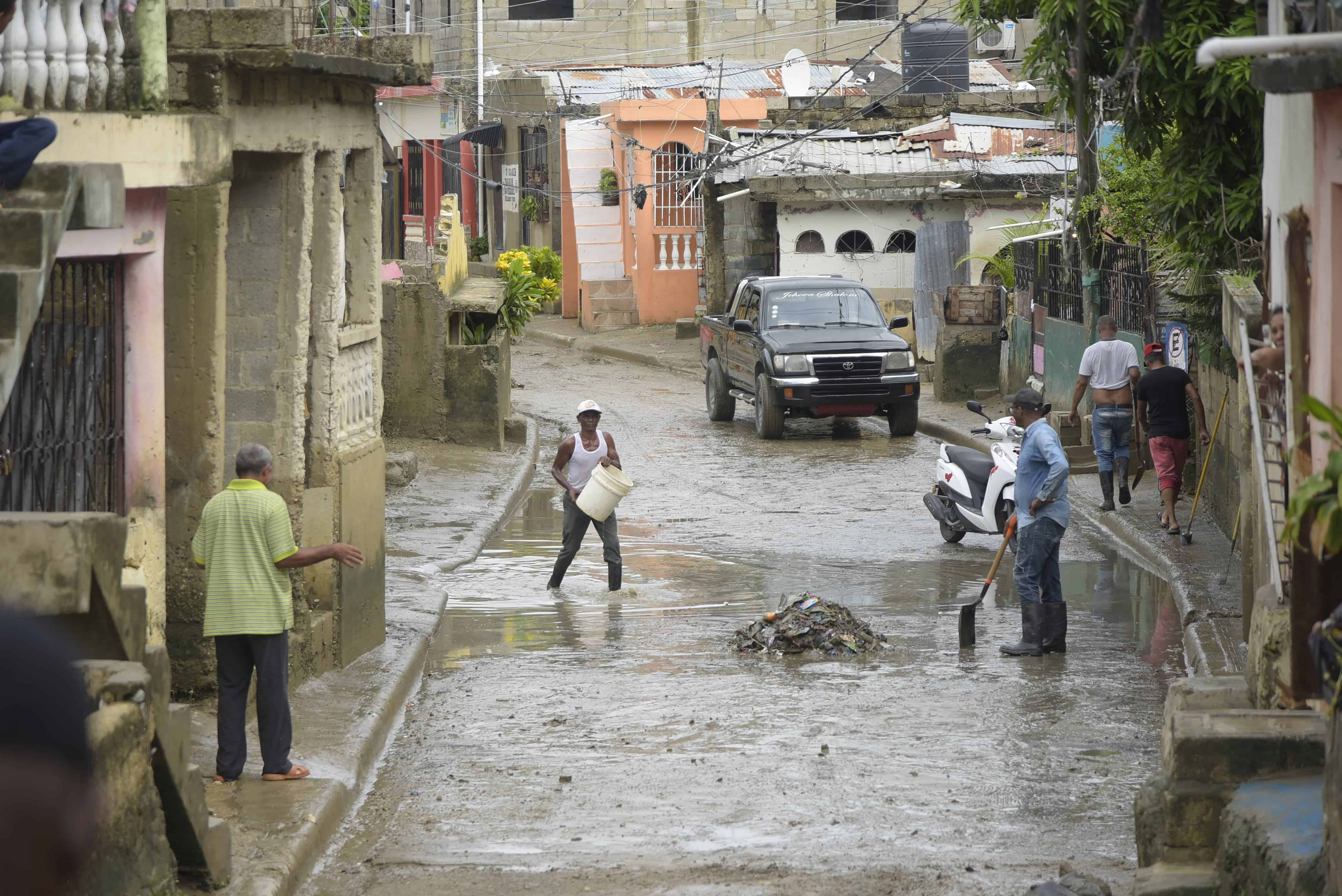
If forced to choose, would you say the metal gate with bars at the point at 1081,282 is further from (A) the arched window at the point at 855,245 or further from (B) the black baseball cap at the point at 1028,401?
(B) the black baseball cap at the point at 1028,401

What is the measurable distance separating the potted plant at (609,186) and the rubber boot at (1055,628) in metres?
27.1

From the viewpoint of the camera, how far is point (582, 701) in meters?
9.72

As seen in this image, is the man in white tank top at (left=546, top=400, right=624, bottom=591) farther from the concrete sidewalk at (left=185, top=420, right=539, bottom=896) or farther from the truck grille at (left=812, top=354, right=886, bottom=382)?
the truck grille at (left=812, top=354, right=886, bottom=382)

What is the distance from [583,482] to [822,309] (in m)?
10.6

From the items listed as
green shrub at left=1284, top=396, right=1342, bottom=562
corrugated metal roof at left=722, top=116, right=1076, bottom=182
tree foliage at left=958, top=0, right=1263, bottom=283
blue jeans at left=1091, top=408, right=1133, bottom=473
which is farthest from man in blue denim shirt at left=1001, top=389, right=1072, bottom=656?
corrugated metal roof at left=722, top=116, right=1076, bottom=182

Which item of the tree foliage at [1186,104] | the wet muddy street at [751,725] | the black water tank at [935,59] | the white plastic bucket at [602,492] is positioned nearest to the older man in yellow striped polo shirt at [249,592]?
the wet muddy street at [751,725]

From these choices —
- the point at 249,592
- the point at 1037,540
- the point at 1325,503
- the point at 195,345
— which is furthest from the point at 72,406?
the point at 1037,540

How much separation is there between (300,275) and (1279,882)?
626 cm

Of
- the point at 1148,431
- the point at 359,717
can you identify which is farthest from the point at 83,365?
the point at 1148,431

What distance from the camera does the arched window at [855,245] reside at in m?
30.0

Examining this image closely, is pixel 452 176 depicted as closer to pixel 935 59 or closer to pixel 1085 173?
pixel 935 59

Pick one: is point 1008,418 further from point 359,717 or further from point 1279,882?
point 1279,882

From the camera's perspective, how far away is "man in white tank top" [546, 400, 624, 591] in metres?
13.1

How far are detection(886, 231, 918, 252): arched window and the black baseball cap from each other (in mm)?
19428
